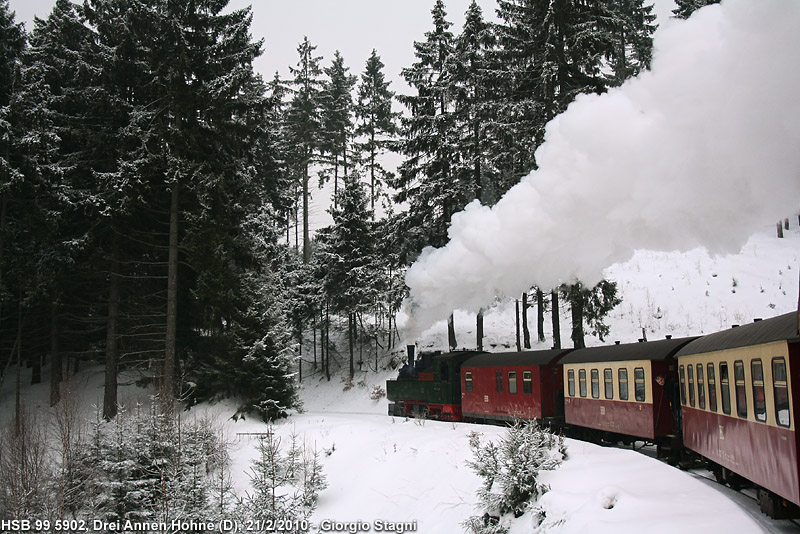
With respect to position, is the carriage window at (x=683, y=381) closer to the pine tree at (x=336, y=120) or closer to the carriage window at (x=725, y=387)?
the carriage window at (x=725, y=387)

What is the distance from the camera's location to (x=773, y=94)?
1034 cm

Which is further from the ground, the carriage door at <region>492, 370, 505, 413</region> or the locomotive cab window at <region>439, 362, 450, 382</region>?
the locomotive cab window at <region>439, 362, 450, 382</region>

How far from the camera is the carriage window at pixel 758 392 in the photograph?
29.8ft

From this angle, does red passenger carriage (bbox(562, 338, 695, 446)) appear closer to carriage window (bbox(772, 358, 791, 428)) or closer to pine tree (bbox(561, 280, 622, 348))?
carriage window (bbox(772, 358, 791, 428))

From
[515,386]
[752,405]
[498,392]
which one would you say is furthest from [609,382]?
[752,405]

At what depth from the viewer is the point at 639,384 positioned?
589 inches

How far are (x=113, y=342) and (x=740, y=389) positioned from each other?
23.4 m

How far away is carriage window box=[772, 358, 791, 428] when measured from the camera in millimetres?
8151

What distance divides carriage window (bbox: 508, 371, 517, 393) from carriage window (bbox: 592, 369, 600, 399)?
317cm

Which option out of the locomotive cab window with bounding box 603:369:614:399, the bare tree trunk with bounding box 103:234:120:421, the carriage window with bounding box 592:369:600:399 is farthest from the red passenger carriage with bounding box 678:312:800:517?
the bare tree trunk with bounding box 103:234:120:421

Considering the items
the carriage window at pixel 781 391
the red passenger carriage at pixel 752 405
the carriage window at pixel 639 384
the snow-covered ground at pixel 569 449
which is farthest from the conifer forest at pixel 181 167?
the carriage window at pixel 781 391

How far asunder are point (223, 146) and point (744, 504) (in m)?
22.7

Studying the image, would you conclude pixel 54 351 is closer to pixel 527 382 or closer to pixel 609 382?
pixel 527 382

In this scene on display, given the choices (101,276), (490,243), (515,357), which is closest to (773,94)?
(490,243)
